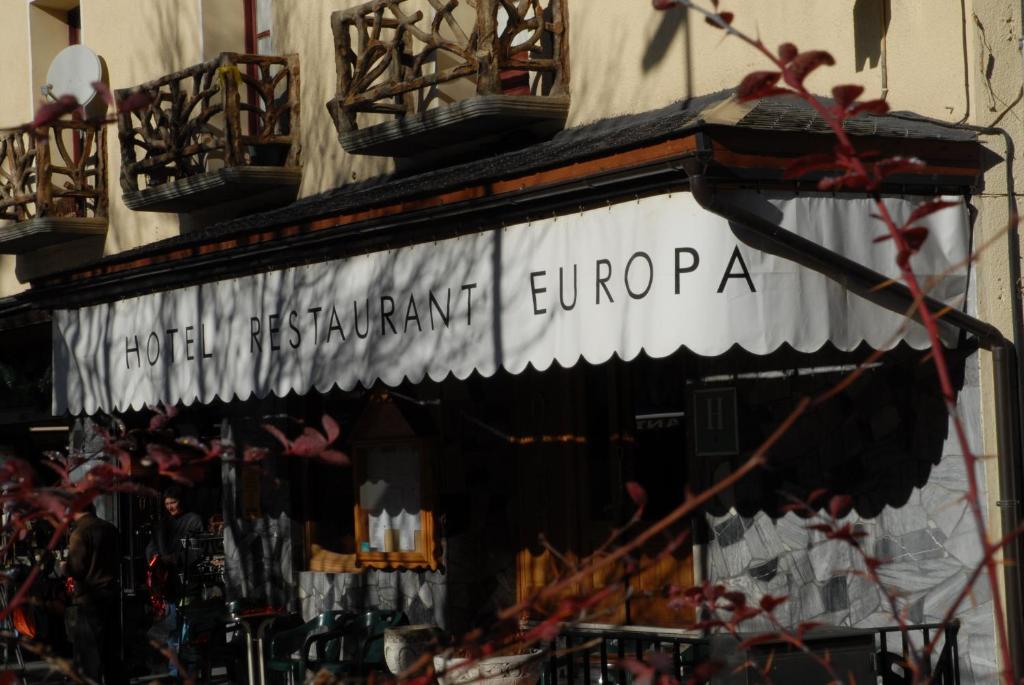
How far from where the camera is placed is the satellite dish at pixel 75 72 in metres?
14.0

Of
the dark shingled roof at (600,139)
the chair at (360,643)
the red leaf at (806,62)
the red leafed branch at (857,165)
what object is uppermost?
the dark shingled roof at (600,139)

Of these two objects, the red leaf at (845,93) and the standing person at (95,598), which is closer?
the red leaf at (845,93)

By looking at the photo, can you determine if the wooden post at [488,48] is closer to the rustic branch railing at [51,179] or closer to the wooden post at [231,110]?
the wooden post at [231,110]

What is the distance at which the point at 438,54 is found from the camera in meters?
10.9

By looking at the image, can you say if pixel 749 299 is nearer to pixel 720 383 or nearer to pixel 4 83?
pixel 720 383

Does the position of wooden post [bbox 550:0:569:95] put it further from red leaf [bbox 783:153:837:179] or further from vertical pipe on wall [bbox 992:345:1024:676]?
red leaf [bbox 783:153:837:179]

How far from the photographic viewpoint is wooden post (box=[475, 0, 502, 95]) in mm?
9578

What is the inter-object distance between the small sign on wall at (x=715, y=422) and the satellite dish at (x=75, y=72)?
714 centimetres

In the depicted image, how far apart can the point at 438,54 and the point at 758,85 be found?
7.96 meters

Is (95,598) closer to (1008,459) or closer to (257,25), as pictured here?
(257,25)

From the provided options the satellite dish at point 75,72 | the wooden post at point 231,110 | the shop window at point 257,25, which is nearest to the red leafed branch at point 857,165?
the wooden post at point 231,110

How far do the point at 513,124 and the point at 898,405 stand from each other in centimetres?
319

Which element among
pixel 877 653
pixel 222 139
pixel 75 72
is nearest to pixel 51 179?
pixel 75 72

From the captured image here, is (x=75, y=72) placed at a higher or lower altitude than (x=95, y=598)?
higher
